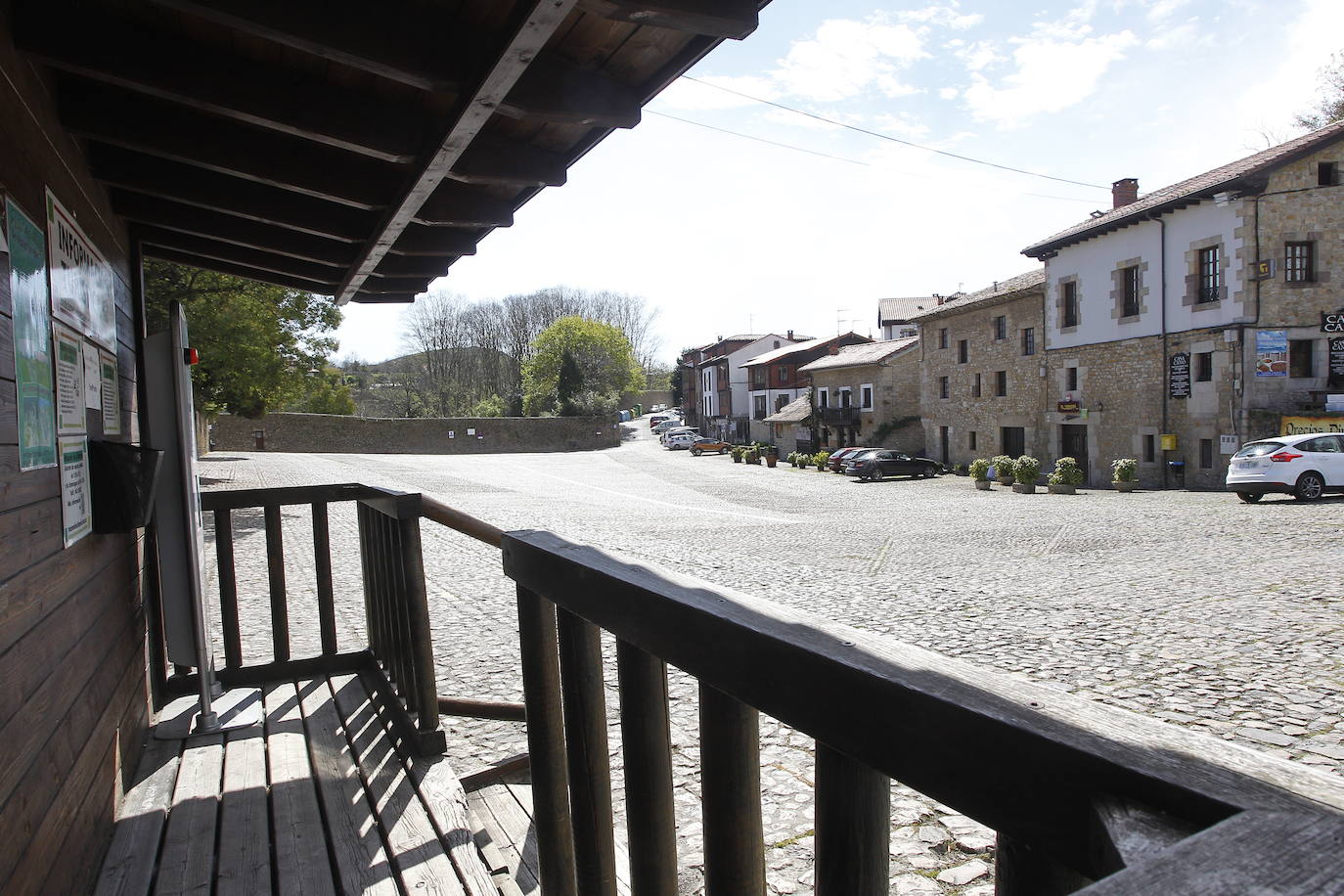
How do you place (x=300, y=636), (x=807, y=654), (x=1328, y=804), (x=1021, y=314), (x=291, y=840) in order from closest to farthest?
(x=1328, y=804), (x=807, y=654), (x=291, y=840), (x=300, y=636), (x=1021, y=314)

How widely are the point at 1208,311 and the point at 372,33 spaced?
2492 centimetres

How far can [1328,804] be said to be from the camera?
630 millimetres

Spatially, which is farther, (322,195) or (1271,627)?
(1271,627)

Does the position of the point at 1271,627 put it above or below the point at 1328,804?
below

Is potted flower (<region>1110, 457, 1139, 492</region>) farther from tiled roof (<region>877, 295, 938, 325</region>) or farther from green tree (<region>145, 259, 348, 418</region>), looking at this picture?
tiled roof (<region>877, 295, 938, 325</region>)

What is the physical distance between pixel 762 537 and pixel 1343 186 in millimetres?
18604

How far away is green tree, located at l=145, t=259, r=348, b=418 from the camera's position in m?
13.8

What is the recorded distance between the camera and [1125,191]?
92.7 ft

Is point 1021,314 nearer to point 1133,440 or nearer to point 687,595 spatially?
point 1133,440

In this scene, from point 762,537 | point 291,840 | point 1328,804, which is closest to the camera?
point 1328,804

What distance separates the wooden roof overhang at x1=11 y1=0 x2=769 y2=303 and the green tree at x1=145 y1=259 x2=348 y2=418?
32.9 feet

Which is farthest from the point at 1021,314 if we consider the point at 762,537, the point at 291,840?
the point at 291,840

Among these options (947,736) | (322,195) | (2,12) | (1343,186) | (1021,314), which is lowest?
(947,736)

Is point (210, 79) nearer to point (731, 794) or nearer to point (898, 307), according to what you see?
point (731, 794)
